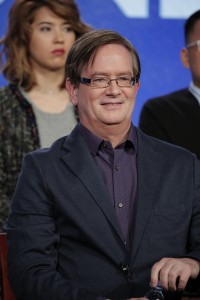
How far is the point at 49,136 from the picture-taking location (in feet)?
11.0

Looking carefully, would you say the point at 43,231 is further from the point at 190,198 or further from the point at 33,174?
the point at 190,198

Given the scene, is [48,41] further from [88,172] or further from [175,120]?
[88,172]

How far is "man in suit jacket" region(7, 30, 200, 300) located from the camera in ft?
6.90

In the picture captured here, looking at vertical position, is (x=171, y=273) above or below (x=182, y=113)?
below

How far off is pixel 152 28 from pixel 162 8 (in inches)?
4.9

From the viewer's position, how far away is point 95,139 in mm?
2271

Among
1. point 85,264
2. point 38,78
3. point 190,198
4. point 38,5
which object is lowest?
point 85,264

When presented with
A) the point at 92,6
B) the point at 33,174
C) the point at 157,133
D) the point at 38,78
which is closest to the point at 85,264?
the point at 33,174

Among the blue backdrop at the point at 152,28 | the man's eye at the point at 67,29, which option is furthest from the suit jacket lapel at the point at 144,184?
the blue backdrop at the point at 152,28

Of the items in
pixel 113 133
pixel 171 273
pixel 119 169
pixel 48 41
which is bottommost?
pixel 171 273

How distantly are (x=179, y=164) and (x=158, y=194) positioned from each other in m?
0.13

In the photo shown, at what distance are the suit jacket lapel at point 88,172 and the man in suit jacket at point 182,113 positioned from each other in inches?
42.5

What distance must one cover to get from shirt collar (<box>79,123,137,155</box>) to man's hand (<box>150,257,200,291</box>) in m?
0.41

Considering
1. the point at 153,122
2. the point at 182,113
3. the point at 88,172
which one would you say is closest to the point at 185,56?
the point at 182,113
